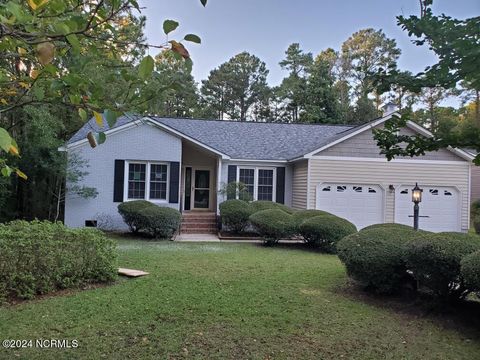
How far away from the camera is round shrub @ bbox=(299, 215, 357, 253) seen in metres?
10.8

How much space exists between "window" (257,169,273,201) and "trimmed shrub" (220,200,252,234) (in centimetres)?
240

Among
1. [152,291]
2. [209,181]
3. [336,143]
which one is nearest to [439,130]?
[152,291]

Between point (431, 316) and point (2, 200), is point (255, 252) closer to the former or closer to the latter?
point (431, 316)

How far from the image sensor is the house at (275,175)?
14.1m

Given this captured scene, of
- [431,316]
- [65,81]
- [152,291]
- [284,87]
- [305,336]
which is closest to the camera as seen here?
[65,81]

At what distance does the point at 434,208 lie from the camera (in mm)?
15359

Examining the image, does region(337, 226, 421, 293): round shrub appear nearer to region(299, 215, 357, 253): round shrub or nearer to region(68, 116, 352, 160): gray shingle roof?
region(299, 215, 357, 253): round shrub

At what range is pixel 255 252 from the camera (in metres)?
10.5

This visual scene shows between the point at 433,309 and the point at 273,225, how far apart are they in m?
6.26

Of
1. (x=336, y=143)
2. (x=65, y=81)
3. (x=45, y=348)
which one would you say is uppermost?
(x=336, y=143)

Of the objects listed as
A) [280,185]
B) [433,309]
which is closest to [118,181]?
[280,185]

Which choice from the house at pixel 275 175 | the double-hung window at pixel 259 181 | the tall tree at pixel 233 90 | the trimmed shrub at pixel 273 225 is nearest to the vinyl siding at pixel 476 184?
the house at pixel 275 175

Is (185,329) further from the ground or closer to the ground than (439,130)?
closer to the ground

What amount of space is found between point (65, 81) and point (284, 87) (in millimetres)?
37840
